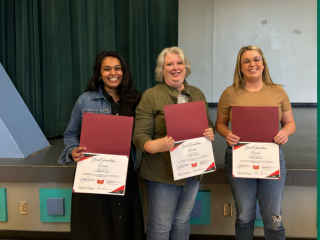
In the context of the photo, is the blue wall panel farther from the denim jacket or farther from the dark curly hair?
the dark curly hair

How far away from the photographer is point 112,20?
2.75 m

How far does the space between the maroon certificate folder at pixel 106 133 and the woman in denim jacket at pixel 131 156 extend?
0.38 feet

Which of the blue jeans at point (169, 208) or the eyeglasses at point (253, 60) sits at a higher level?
the eyeglasses at point (253, 60)

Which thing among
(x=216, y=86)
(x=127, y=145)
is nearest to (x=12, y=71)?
(x=127, y=145)

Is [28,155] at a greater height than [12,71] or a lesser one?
lesser

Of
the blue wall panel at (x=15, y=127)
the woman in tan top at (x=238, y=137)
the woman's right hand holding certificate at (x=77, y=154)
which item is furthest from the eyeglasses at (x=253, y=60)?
the blue wall panel at (x=15, y=127)

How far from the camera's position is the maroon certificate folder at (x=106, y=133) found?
116 cm

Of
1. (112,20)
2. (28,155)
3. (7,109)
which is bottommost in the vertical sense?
(28,155)

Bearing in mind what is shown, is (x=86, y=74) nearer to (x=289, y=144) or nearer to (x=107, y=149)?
(x=107, y=149)

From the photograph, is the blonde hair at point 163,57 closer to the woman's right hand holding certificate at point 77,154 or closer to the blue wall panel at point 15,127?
the woman's right hand holding certificate at point 77,154

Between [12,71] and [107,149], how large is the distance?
209 cm

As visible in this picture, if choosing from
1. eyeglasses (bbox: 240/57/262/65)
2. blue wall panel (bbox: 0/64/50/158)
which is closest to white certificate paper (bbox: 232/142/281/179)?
eyeglasses (bbox: 240/57/262/65)

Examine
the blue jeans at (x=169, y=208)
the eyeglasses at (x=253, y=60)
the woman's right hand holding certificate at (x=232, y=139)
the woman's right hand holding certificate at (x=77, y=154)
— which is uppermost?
the eyeglasses at (x=253, y=60)

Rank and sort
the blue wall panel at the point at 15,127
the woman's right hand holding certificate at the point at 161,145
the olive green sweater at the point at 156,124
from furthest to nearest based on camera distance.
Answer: the blue wall panel at the point at 15,127 < the olive green sweater at the point at 156,124 < the woman's right hand holding certificate at the point at 161,145
